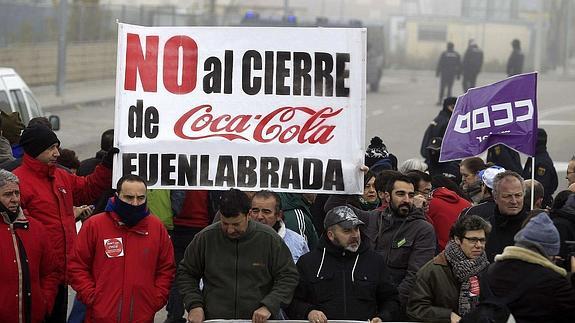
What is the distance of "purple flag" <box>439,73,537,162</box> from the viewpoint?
31.6 ft

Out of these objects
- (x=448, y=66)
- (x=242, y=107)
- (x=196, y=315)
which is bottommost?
(x=196, y=315)

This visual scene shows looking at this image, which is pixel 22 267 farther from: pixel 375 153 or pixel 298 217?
pixel 375 153

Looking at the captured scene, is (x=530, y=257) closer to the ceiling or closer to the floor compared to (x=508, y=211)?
closer to the floor

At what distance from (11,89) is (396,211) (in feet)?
26.7

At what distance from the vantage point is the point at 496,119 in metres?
9.82

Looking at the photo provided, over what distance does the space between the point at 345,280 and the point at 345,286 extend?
1.4 inches

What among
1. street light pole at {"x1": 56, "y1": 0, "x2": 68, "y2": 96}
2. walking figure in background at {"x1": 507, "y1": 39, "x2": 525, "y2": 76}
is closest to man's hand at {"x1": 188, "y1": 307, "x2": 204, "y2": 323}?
street light pole at {"x1": 56, "y1": 0, "x2": 68, "y2": 96}

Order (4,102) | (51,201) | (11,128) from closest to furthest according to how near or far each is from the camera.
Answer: (51,201), (11,128), (4,102)

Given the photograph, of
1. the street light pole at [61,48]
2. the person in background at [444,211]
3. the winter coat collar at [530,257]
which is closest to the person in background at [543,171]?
the person in background at [444,211]

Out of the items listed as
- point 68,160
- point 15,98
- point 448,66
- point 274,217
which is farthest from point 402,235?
point 448,66

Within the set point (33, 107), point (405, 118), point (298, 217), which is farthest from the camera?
point (405, 118)

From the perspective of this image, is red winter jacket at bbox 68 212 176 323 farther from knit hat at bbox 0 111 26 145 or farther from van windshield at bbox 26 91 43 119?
van windshield at bbox 26 91 43 119

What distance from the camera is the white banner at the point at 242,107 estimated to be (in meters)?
8.75

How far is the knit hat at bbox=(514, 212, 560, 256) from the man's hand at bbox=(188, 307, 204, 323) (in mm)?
2077
